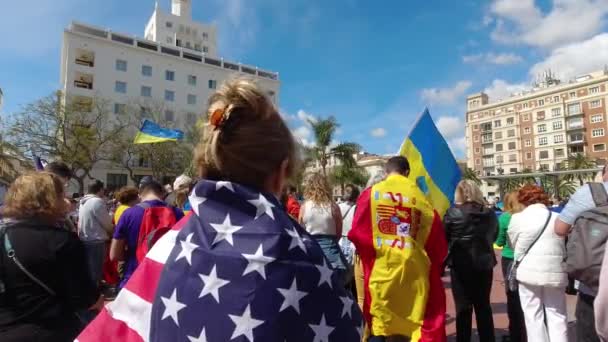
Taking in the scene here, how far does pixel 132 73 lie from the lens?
163 ft

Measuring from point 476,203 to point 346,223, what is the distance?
1898 mm

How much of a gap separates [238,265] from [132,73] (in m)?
54.0

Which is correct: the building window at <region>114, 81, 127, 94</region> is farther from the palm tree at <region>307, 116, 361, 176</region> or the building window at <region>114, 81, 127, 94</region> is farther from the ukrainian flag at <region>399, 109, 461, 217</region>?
the ukrainian flag at <region>399, 109, 461, 217</region>

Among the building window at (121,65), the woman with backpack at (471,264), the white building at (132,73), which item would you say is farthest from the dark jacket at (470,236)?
the building window at (121,65)

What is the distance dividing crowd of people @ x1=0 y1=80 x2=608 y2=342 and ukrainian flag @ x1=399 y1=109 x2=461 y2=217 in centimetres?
15

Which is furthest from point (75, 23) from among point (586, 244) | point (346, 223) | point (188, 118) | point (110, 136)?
point (586, 244)

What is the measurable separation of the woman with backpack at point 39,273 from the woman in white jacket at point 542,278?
12.6ft

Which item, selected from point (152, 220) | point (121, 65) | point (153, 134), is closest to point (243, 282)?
point (152, 220)

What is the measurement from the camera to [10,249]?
227 cm

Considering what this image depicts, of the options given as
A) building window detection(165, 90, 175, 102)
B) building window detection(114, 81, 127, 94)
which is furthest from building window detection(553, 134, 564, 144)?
building window detection(114, 81, 127, 94)

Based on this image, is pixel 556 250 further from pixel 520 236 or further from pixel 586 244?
pixel 586 244

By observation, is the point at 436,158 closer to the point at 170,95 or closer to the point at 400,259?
the point at 400,259

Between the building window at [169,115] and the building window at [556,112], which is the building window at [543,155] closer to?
the building window at [556,112]

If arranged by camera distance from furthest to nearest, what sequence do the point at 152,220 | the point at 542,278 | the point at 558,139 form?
the point at 558,139
the point at 542,278
the point at 152,220
